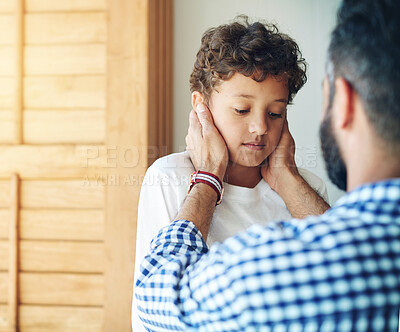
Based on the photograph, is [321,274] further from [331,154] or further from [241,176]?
[241,176]

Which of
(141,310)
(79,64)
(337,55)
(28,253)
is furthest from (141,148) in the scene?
(337,55)

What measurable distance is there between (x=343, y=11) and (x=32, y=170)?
1.81m

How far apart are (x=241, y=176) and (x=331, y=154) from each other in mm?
648

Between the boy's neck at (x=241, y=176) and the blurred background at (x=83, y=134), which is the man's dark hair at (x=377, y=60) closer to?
the boy's neck at (x=241, y=176)

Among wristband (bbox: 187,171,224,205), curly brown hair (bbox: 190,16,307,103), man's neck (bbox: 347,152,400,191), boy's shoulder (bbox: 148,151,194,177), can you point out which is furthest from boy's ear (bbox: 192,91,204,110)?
man's neck (bbox: 347,152,400,191)

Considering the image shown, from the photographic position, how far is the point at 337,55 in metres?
0.68

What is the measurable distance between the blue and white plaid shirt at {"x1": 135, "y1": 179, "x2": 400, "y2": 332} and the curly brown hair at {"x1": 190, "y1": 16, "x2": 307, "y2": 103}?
2.24 ft

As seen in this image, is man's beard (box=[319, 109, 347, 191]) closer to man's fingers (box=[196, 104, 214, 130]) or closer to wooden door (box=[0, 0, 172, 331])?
man's fingers (box=[196, 104, 214, 130])

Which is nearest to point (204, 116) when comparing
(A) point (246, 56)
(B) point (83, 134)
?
(A) point (246, 56)

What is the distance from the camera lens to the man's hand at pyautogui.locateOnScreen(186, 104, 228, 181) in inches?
46.1

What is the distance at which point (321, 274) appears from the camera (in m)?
0.59

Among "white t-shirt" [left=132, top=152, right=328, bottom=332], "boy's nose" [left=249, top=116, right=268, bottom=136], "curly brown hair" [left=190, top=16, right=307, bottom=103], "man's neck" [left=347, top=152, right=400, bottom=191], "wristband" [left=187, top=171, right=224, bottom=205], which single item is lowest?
"white t-shirt" [left=132, top=152, right=328, bottom=332]

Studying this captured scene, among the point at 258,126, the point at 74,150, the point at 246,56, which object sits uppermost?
the point at 246,56

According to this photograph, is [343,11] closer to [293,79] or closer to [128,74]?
[293,79]
